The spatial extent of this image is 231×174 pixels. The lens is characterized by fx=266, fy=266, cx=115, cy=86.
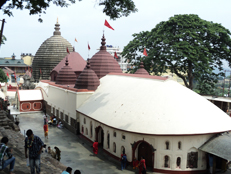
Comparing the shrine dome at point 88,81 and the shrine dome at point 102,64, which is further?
the shrine dome at point 102,64

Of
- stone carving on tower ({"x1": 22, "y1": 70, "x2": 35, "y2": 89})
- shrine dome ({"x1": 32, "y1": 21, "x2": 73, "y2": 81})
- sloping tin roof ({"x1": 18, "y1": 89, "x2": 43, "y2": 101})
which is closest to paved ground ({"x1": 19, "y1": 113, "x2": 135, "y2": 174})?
sloping tin roof ({"x1": 18, "y1": 89, "x2": 43, "y2": 101})

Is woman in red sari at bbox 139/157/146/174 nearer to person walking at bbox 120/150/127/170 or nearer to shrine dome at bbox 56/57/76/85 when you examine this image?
person walking at bbox 120/150/127/170

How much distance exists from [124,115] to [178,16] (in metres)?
23.1

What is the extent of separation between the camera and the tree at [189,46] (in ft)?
118

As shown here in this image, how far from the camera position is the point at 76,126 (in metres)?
27.9

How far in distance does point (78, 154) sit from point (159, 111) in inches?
304

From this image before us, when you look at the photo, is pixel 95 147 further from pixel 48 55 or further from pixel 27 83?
pixel 48 55

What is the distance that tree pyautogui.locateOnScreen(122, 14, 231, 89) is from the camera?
36.0 meters

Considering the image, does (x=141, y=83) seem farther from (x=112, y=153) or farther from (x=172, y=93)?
(x=112, y=153)

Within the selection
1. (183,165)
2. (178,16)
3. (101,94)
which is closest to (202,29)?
(178,16)

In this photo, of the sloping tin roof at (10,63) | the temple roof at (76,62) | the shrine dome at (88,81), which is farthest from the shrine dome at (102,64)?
the sloping tin roof at (10,63)

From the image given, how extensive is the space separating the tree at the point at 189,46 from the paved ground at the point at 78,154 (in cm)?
1742

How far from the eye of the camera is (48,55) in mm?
61438

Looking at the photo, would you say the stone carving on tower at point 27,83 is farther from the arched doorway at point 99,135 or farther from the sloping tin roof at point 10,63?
the sloping tin roof at point 10,63
